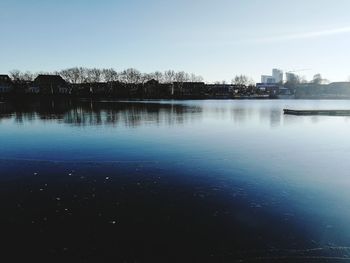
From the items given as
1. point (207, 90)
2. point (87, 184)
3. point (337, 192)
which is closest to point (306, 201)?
point (337, 192)

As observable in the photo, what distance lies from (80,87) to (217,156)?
144 meters

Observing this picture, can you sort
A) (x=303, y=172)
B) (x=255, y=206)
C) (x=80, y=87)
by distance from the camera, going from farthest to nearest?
1. (x=80, y=87)
2. (x=303, y=172)
3. (x=255, y=206)

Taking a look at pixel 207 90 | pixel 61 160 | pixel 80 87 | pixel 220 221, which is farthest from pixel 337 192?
pixel 207 90

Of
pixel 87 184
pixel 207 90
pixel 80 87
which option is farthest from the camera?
pixel 207 90

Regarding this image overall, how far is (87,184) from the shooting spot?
1364cm

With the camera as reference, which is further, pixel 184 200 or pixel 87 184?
pixel 87 184

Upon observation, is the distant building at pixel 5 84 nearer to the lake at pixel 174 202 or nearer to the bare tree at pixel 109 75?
the bare tree at pixel 109 75

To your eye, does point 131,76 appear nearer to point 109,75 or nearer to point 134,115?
point 109,75

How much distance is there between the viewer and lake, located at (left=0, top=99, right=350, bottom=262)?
8.36 metres

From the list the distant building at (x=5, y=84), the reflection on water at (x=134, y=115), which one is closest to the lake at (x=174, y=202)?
the reflection on water at (x=134, y=115)

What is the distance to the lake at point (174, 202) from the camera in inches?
329

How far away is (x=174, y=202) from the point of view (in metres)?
11.5

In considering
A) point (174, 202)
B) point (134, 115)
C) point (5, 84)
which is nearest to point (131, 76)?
point (5, 84)

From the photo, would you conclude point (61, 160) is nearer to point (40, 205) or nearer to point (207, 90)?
point (40, 205)
